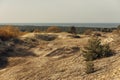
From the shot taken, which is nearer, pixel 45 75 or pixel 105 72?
pixel 105 72

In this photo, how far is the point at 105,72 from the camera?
10961 millimetres

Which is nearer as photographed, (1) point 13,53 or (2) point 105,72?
(2) point 105,72

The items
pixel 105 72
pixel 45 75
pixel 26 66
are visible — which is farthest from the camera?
pixel 26 66

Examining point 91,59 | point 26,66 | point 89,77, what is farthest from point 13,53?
point 89,77

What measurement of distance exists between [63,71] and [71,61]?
1.47 m

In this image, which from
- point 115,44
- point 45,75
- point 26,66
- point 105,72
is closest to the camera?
point 105,72

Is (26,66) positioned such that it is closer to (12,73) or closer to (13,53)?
(12,73)

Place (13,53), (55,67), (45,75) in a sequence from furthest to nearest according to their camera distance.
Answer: (13,53), (55,67), (45,75)

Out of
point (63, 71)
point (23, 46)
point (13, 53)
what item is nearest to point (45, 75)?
point (63, 71)

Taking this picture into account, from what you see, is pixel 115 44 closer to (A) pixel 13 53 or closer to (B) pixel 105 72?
(B) pixel 105 72

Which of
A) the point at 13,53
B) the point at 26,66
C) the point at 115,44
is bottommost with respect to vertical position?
the point at 13,53

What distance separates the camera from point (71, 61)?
46.4 ft

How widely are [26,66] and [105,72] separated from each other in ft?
18.0

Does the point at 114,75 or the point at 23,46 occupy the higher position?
Result: the point at 114,75
